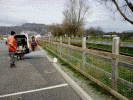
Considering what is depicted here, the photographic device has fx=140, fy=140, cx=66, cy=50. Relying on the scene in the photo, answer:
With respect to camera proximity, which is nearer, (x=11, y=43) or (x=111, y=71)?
(x=111, y=71)

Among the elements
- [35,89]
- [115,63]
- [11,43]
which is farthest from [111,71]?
[11,43]

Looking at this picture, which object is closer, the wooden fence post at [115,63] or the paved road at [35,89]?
the wooden fence post at [115,63]

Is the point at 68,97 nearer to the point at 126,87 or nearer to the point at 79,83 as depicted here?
the point at 79,83

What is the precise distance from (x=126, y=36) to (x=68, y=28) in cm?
3079

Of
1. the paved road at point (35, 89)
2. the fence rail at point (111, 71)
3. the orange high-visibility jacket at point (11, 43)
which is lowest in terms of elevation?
the paved road at point (35, 89)

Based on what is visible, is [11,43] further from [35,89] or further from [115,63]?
[115,63]

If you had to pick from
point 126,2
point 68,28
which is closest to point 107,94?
point 126,2

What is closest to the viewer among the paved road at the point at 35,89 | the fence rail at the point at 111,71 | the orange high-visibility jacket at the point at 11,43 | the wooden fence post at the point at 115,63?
the fence rail at the point at 111,71

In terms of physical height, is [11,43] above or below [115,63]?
above

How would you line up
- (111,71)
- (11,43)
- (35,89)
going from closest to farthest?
(111,71)
(35,89)
(11,43)

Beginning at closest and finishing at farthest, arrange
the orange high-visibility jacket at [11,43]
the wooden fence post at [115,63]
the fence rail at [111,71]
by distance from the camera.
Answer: the fence rail at [111,71], the wooden fence post at [115,63], the orange high-visibility jacket at [11,43]

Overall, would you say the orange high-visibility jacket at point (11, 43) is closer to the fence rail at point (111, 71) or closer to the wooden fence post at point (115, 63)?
the fence rail at point (111, 71)

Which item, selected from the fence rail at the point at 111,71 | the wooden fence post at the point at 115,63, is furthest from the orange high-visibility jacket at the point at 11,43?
the wooden fence post at the point at 115,63

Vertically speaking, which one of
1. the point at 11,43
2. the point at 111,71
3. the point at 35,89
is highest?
the point at 11,43
